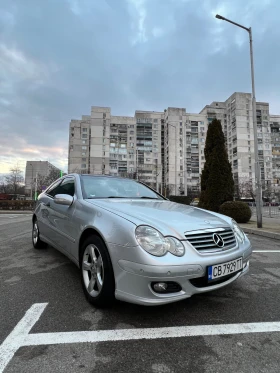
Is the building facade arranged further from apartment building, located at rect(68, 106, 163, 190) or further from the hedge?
the hedge

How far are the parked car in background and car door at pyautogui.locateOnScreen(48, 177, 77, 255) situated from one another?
0.04m

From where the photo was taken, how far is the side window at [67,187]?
3.80 meters

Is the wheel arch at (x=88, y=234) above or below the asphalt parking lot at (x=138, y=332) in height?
above

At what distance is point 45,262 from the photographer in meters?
4.47

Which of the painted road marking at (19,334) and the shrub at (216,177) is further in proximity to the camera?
the shrub at (216,177)

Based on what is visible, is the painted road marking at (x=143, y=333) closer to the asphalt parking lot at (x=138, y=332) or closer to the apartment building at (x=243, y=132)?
the asphalt parking lot at (x=138, y=332)

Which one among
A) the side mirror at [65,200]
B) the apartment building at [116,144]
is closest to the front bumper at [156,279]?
the side mirror at [65,200]

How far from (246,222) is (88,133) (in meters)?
79.7

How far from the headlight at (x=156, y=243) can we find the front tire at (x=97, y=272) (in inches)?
17.3

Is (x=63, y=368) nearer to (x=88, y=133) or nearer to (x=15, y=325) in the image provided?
(x=15, y=325)

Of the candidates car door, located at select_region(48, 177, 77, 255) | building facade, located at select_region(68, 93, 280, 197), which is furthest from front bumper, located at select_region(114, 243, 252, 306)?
building facade, located at select_region(68, 93, 280, 197)

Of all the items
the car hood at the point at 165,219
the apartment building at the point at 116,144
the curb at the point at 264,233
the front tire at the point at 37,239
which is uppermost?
the apartment building at the point at 116,144

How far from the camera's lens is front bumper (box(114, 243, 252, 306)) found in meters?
2.11

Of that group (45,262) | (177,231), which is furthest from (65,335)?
(45,262)
